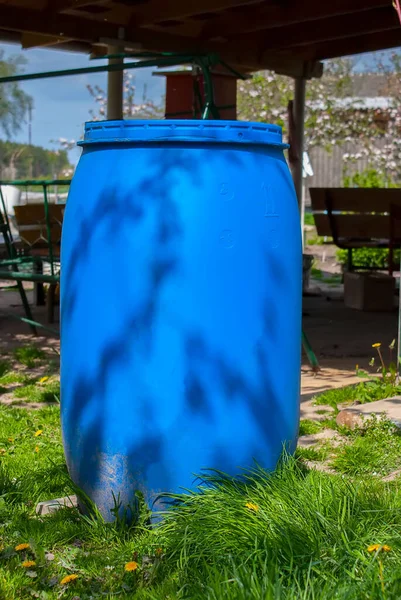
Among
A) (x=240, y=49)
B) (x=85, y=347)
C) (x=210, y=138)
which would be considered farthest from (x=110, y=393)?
(x=240, y=49)

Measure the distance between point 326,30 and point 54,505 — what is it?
22.7 ft

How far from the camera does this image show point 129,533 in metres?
2.80

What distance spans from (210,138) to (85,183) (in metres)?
0.43

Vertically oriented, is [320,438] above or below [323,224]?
below

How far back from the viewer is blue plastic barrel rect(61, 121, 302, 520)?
2.67 metres

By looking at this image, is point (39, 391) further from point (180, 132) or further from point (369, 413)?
point (180, 132)

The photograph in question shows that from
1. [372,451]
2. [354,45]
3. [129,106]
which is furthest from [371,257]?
[129,106]

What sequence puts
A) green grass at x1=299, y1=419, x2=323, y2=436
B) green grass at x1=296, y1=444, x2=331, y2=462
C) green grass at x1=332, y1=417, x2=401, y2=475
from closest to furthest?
1. green grass at x1=332, y1=417, x2=401, y2=475
2. green grass at x1=296, y1=444, x2=331, y2=462
3. green grass at x1=299, y1=419, x2=323, y2=436

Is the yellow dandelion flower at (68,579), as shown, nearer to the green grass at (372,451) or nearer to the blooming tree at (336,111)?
the green grass at (372,451)

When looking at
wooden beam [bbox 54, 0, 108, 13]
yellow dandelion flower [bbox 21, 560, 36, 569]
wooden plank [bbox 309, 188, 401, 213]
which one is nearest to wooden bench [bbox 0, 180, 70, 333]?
wooden beam [bbox 54, 0, 108, 13]

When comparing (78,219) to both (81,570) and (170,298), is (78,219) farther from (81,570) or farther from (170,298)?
(81,570)

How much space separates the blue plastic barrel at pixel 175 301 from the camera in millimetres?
2672

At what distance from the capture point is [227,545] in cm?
246

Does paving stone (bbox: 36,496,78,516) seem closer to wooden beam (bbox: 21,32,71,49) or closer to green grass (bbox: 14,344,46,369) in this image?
green grass (bbox: 14,344,46,369)
